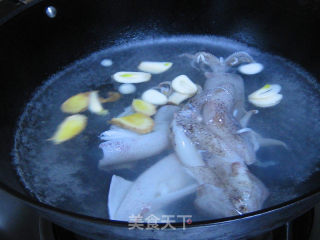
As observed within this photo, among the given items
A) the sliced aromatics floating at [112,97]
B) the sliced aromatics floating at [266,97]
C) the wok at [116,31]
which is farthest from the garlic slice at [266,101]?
the sliced aromatics floating at [112,97]

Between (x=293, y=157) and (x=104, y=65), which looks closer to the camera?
(x=293, y=157)

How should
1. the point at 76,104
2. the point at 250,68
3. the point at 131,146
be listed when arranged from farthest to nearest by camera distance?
the point at 250,68, the point at 76,104, the point at 131,146

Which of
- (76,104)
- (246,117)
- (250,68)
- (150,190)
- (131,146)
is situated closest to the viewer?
(150,190)

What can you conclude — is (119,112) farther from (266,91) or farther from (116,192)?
(266,91)

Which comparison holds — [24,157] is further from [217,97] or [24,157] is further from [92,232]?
[217,97]

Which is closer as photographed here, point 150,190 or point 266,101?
point 150,190

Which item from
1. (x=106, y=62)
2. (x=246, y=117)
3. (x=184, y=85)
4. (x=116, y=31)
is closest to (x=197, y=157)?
(x=246, y=117)

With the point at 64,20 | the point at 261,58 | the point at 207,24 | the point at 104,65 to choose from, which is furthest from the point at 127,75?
the point at 261,58
